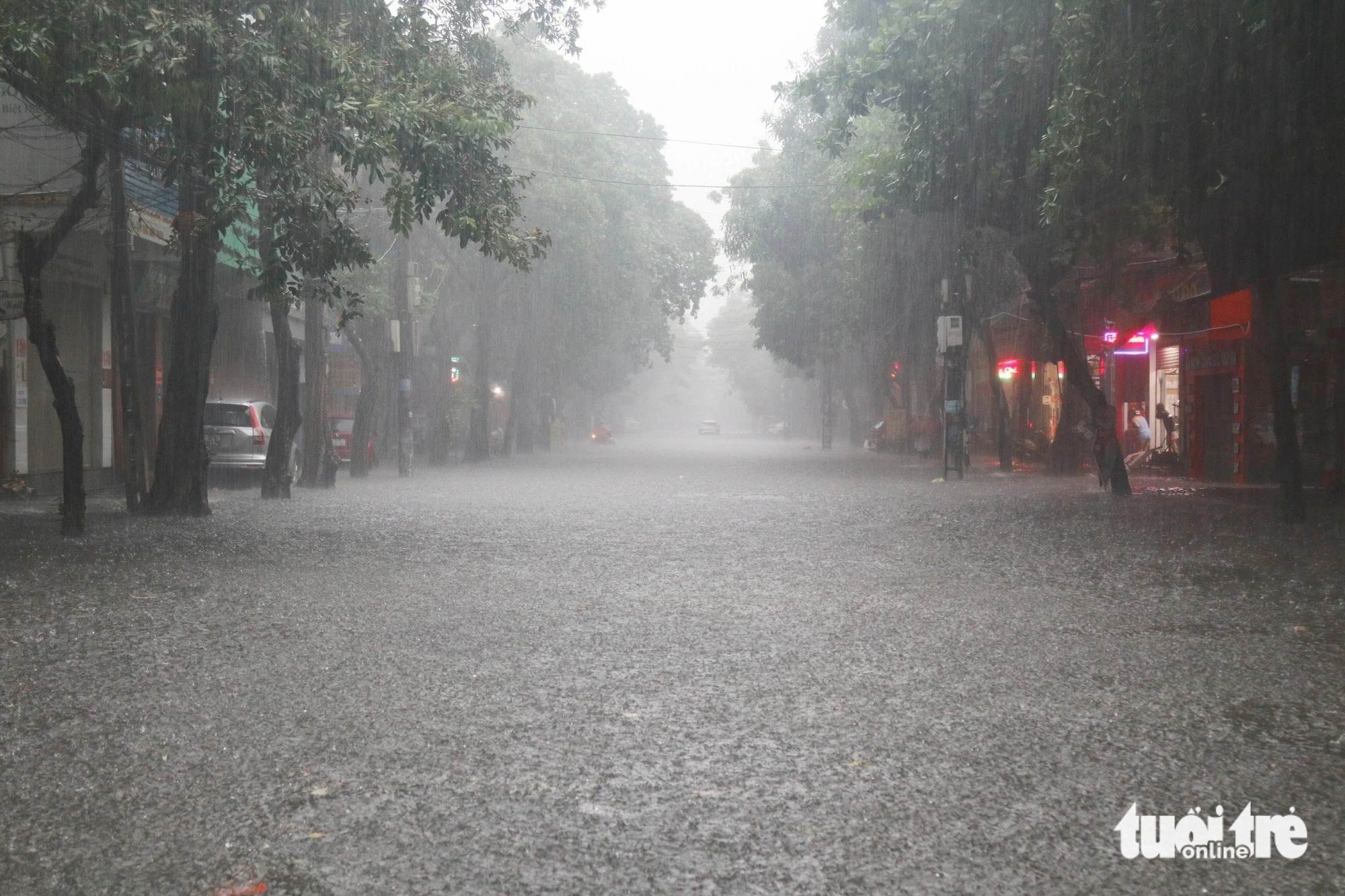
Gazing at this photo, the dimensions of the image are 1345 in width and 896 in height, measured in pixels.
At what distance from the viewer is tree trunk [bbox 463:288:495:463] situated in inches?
1419

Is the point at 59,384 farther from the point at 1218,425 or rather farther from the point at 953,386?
the point at 1218,425

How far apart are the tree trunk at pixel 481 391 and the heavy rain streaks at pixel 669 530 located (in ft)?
19.1

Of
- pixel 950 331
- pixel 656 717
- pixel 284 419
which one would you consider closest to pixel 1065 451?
pixel 950 331

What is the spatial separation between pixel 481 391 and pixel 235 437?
1490 cm

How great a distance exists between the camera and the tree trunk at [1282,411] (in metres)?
14.4

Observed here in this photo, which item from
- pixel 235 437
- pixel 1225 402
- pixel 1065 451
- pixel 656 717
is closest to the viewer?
pixel 656 717

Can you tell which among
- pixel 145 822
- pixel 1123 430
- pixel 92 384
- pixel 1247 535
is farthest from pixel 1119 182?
pixel 92 384

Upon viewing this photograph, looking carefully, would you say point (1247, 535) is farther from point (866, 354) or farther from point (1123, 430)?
point (866, 354)

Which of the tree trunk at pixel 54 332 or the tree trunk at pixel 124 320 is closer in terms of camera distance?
the tree trunk at pixel 54 332

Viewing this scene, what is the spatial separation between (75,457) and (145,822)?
10.1m

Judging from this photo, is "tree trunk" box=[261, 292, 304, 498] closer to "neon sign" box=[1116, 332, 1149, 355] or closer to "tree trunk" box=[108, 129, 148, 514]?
"tree trunk" box=[108, 129, 148, 514]

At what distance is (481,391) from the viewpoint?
3659 cm

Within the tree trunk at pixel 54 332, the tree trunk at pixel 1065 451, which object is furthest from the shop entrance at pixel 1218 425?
the tree trunk at pixel 54 332

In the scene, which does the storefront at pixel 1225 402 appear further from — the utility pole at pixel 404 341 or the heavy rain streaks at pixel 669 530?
the utility pole at pixel 404 341
